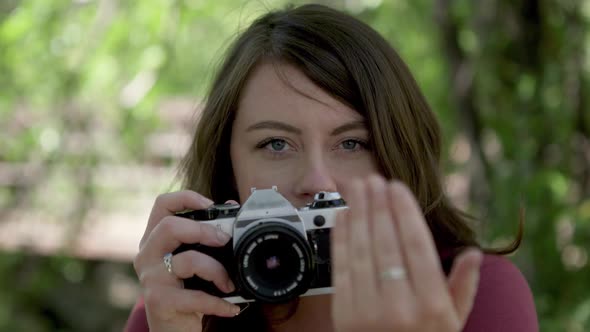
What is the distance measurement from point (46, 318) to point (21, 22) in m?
2.76

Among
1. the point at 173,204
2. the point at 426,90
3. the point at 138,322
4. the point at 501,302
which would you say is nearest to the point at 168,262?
the point at 173,204

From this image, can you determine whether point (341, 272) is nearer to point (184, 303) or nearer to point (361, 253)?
point (361, 253)

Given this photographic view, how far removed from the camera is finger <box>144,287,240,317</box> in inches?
44.7

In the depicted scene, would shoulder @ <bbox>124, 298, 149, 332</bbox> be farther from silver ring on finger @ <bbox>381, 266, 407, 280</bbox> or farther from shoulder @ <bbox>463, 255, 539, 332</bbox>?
silver ring on finger @ <bbox>381, 266, 407, 280</bbox>

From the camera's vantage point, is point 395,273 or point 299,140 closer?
point 395,273

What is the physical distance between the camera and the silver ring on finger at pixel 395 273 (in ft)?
2.57

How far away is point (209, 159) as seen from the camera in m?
1.57

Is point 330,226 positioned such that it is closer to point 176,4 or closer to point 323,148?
point 323,148

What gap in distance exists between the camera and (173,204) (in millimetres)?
1295

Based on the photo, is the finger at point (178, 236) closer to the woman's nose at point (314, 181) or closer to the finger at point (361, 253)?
the woman's nose at point (314, 181)

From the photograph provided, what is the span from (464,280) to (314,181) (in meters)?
0.51

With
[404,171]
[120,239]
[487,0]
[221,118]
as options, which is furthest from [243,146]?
[120,239]

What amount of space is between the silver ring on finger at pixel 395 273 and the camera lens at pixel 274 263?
30 centimetres

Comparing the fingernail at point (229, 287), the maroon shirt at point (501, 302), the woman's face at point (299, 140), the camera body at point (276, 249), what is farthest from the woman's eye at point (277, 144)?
the maroon shirt at point (501, 302)
